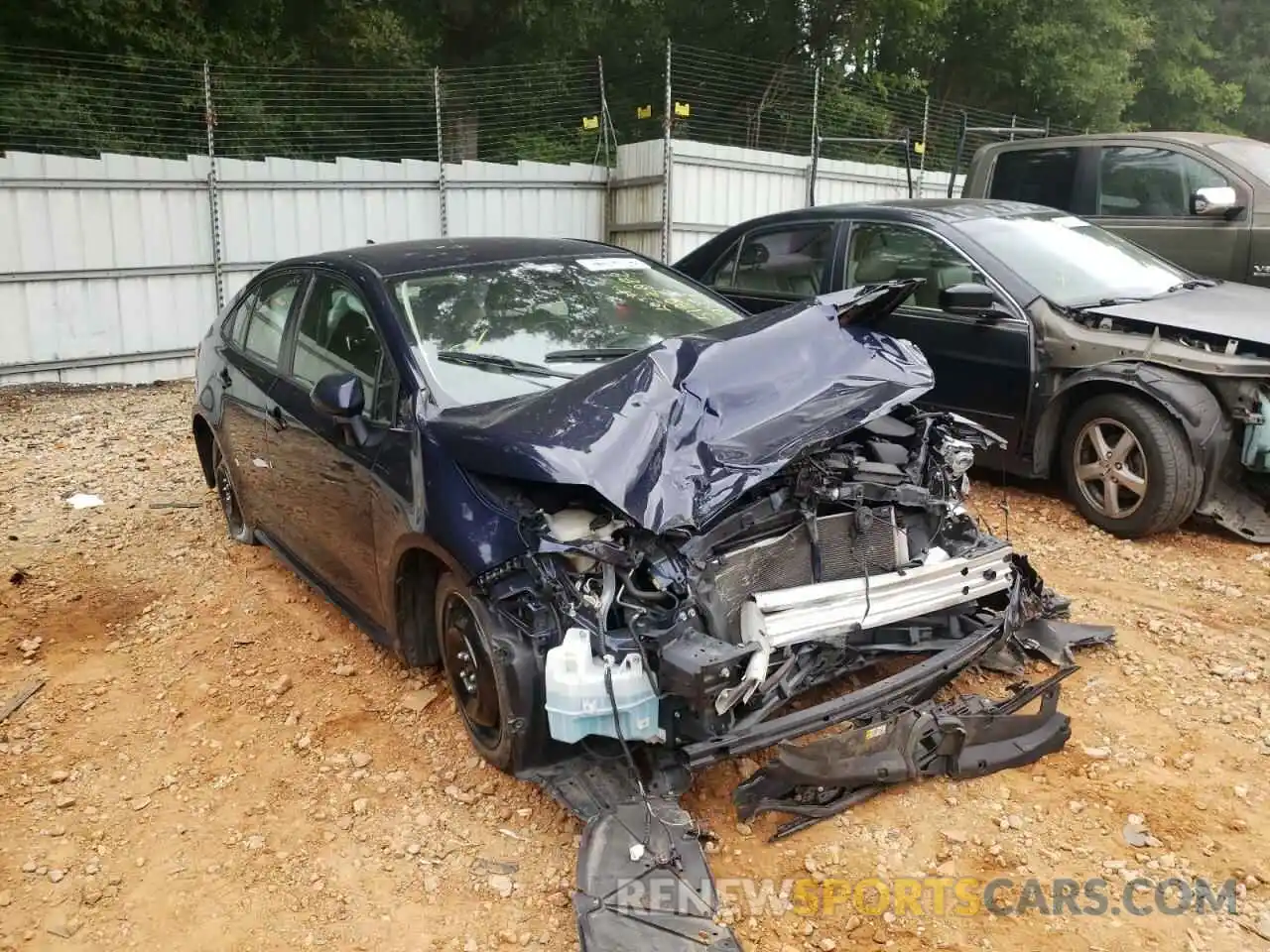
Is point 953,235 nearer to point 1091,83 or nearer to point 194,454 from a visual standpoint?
point 194,454

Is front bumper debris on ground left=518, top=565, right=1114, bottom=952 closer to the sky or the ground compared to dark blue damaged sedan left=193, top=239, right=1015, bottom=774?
closer to the ground

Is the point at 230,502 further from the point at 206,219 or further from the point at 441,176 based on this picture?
the point at 441,176

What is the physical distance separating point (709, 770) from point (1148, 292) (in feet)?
13.5

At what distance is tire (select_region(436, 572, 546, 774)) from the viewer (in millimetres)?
3041

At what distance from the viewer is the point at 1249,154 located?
24.6 feet

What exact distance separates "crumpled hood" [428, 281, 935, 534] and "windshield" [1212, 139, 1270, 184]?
16.3 feet

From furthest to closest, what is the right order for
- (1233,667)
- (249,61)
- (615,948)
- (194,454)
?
(249,61), (194,454), (1233,667), (615,948)

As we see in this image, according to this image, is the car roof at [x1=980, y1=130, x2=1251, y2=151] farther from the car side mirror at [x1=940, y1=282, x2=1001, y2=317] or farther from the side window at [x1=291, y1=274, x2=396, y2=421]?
the side window at [x1=291, y1=274, x2=396, y2=421]

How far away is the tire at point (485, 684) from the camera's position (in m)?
3.04

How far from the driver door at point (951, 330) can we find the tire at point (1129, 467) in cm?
34

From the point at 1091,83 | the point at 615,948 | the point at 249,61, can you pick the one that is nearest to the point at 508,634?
the point at 615,948

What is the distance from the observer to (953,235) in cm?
596

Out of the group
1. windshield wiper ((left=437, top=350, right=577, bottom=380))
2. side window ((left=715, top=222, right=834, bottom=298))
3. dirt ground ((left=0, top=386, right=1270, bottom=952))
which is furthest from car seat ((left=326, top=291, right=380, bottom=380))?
side window ((left=715, top=222, right=834, bottom=298))

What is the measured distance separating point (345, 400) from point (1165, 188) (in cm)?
658
